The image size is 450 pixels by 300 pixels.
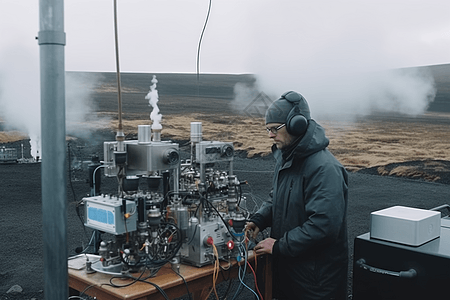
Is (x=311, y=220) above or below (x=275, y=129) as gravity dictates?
below

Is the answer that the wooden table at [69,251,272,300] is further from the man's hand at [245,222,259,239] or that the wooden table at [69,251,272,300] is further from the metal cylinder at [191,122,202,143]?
the metal cylinder at [191,122,202,143]

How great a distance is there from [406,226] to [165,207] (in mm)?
1303

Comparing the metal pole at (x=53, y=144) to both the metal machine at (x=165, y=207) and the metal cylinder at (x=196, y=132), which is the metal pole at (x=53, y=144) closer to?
the metal machine at (x=165, y=207)

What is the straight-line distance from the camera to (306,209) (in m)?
2.42

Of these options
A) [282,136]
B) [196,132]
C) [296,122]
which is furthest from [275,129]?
[196,132]

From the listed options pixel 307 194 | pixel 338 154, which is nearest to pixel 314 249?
pixel 307 194

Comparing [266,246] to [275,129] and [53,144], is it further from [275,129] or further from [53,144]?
[53,144]

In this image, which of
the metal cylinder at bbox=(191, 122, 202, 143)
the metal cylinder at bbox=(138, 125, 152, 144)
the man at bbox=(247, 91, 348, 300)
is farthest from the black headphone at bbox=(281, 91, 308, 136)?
the metal cylinder at bbox=(138, 125, 152, 144)

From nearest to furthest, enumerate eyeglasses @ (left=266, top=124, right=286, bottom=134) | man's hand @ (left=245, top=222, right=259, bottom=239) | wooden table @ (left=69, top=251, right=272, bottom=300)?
wooden table @ (left=69, top=251, right=272, bottom=300)
eyeglasses @ (left=266, top=124, right=286, bottom=134)
man's hand @ (left=245, top=222, right=259, bottom=239)

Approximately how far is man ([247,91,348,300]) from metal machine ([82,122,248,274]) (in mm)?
281

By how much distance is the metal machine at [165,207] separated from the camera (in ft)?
7.46

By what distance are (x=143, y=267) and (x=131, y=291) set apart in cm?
22

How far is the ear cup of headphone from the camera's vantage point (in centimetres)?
242

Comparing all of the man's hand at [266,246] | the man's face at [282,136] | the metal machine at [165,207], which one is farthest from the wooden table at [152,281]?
the man's face at [282,136]
